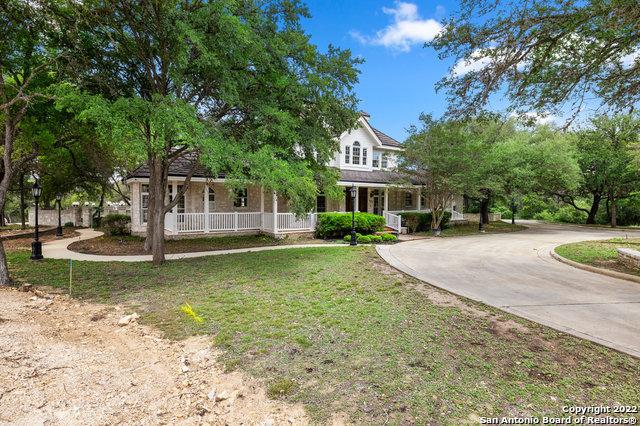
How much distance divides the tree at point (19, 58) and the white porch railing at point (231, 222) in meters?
6.92

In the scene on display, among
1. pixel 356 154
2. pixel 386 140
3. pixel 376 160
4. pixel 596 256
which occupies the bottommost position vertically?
pixel 596 256

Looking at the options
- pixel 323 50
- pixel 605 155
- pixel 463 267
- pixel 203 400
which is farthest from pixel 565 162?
pixel 203 400

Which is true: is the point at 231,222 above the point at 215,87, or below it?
below

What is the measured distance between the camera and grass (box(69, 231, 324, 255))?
44.5 ft

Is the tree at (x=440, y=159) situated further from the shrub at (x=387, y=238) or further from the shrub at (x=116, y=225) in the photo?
the shrub at (x=116, y=225)

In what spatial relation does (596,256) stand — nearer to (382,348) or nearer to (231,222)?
(382,348)

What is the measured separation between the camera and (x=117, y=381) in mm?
3719

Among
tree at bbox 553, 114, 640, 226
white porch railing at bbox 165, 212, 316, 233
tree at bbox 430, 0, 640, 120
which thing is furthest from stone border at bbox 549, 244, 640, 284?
tree at bbox 553, 114, 640, 226

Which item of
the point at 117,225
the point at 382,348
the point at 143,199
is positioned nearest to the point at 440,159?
the point at 382,348

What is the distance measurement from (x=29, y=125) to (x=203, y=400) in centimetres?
1109

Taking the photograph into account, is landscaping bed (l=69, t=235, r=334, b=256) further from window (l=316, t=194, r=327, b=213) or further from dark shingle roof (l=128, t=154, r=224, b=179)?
window (l=316, t=194, r=327, b=213)

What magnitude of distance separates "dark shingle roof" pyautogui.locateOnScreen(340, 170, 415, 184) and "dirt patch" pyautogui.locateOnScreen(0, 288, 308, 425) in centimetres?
1566

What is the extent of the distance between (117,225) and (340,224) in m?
12.0

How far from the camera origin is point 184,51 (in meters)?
7.91
